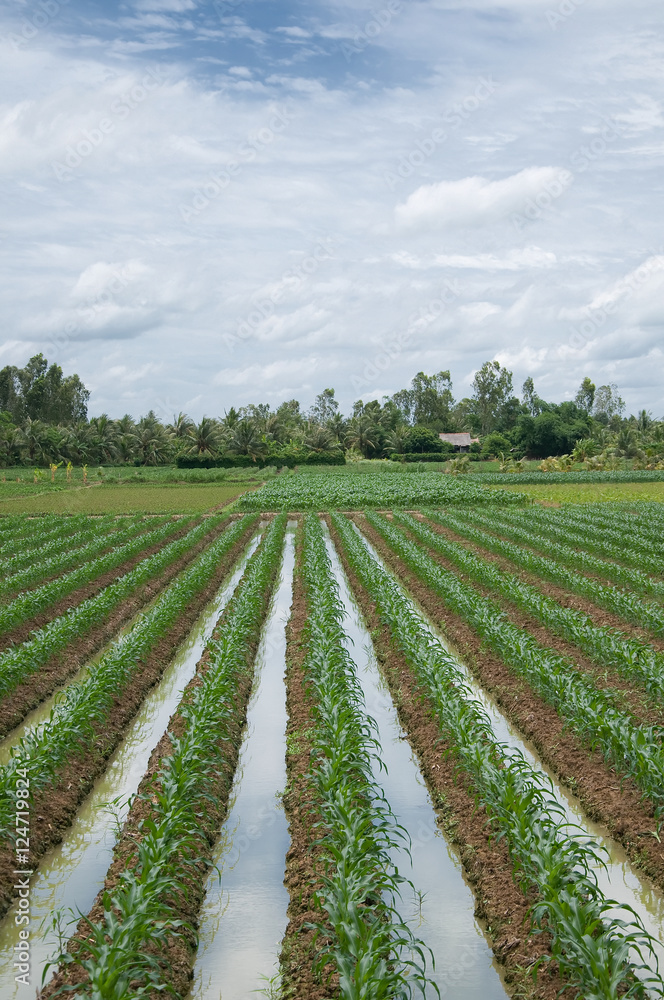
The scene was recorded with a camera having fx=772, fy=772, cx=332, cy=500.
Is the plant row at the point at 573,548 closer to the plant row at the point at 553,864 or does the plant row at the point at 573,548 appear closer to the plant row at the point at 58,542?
the plant row at the point at 553,864

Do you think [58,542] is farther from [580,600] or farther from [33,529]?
[580,600]

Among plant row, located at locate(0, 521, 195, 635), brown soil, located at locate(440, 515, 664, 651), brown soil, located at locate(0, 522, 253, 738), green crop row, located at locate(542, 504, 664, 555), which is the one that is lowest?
brown soil, located at locate(0, 522, 253, 738)

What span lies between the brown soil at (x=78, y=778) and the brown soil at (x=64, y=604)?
90.3 inches

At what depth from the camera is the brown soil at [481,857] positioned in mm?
4621

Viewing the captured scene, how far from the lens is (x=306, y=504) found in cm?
3250

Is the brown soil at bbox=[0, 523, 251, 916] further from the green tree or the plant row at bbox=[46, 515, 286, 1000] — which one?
the green tree

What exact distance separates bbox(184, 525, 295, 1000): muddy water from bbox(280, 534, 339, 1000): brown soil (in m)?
0.08

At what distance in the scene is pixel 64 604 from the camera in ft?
45.4

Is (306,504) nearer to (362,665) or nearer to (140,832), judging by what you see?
(362,665)

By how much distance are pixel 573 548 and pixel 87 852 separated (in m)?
15.6

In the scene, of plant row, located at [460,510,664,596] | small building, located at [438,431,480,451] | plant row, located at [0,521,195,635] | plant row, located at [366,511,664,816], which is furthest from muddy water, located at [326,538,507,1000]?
small building, located at [438,431,480,451]

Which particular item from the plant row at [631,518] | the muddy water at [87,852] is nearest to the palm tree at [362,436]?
the plant row at [631,518]

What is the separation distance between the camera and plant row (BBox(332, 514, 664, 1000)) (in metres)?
4.16

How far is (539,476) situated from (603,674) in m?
40.1
